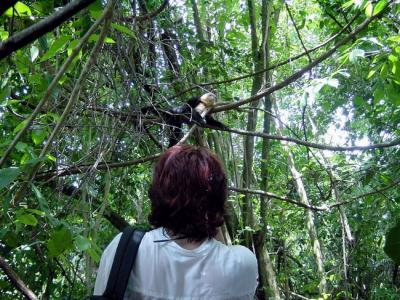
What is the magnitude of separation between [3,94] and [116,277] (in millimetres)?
579

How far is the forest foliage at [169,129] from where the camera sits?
3.77ft

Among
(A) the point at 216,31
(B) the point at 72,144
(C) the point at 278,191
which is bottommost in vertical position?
(C) the point at 278,191

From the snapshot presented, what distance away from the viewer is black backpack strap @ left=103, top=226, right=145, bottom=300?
35.6 inches

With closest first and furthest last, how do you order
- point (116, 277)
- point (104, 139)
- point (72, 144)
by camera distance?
point (116, 277)
point (104, 139)
point (72, 144)

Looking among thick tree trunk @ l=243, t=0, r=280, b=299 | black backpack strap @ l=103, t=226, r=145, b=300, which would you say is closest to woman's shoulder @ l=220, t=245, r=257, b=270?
black backpack strap @ l=103, t=226, r=145, b=300

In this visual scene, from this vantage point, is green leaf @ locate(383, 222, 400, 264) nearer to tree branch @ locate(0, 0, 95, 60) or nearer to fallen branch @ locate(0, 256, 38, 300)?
fallen branch @ locate(0, 256, 38, 300)

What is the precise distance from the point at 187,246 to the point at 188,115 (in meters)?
2.15

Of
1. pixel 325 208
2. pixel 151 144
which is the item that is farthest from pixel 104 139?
pixel 325 208

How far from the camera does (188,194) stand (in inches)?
39.7

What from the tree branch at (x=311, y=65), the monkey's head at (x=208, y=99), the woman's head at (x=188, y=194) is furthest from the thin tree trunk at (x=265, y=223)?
the woman's head at (x=188, y=194)

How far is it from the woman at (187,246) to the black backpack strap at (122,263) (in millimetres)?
13

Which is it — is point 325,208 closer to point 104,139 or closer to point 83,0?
point 104,139

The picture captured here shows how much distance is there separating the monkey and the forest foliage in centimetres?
8

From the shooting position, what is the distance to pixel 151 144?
303 centimetres
